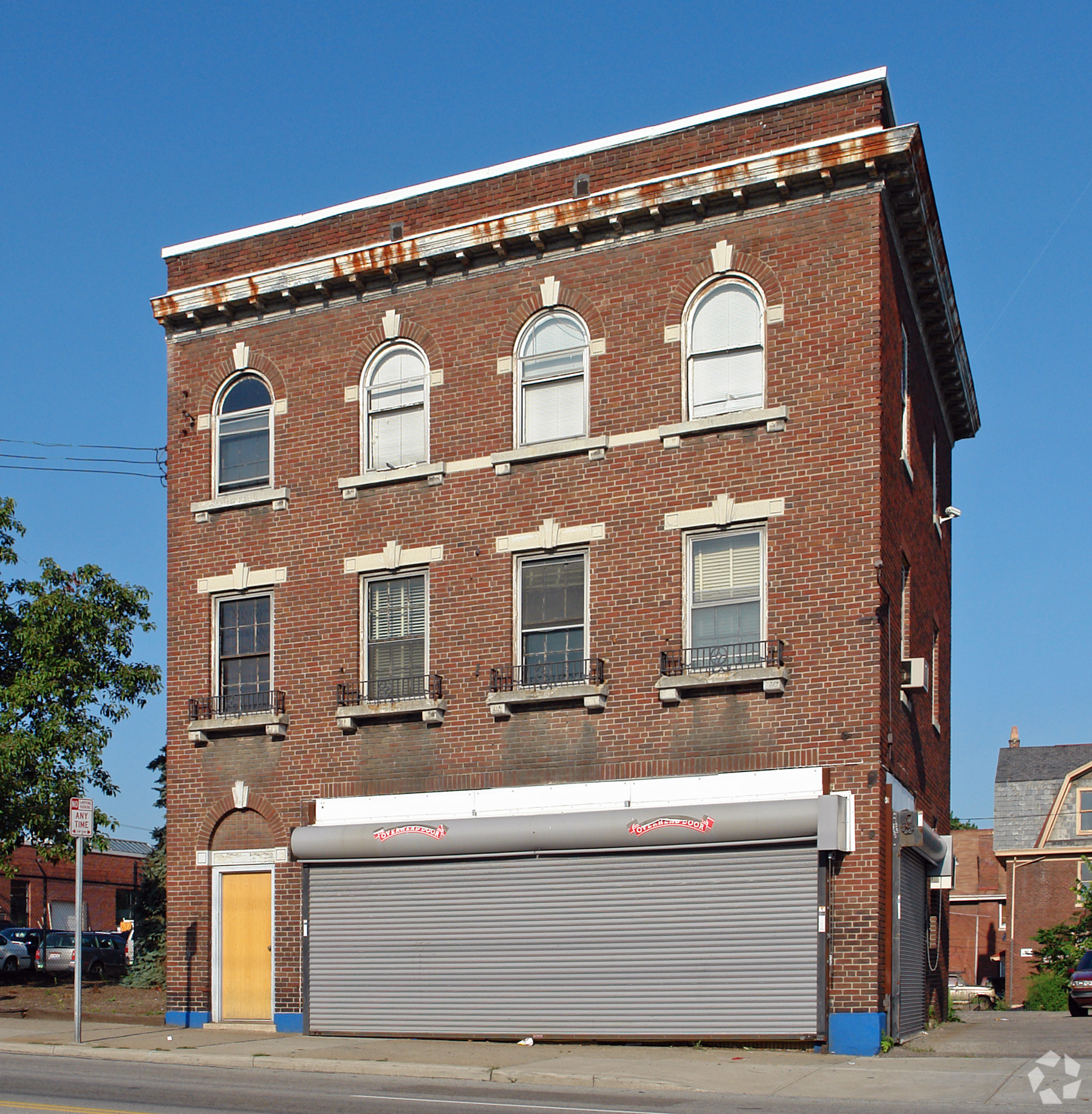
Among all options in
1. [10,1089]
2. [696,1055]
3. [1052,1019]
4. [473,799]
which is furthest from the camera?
[1052,1019]

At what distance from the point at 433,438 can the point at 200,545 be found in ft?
14.6

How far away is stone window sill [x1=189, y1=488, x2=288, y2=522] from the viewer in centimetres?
2255

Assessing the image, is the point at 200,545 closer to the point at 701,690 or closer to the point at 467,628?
the point at 467,628

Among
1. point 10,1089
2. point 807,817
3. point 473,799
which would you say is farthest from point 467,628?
point 10,1089

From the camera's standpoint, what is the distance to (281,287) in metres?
22.7

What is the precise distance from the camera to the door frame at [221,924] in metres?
21.6

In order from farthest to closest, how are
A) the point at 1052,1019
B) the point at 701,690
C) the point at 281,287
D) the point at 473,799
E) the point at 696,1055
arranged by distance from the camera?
the point at 1052,1019 → the point at 281,287 → the point at 473,799 → the point at 701,690 → the point at 696,1055

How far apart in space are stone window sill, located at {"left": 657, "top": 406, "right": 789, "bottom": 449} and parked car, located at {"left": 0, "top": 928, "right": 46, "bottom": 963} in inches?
1142

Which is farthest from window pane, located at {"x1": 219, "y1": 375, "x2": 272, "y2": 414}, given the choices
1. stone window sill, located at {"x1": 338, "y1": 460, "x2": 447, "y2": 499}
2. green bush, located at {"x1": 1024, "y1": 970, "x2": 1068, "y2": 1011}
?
green bush, located at {"x1": 1024, "y1": 970, "x2": 1068, "y2": 1011}

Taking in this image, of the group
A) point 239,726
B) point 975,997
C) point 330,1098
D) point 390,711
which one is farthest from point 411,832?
point 975,997

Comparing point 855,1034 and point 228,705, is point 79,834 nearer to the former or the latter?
point 228,705

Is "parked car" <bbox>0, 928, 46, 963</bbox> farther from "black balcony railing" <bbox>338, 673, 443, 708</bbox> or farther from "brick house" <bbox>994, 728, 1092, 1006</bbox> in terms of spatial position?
"brick house" <bbox>994, 728, 1092, 1006</bbox>

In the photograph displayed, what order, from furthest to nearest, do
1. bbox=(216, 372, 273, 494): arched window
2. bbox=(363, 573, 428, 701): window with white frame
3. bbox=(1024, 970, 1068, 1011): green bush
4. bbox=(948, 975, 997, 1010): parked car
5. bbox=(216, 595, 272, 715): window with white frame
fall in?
bbox=(948, 975, 997, 1010): parked car
bbox=(1024, 970, 1068, 1011): green bush
bbox=(216, 372, 273, 494): arched window
bbox=(216, 595, 272, 715): window with white frame
bbox=(363, 573, 428, 701): window with white frame

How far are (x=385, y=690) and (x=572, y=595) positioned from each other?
3.28m
